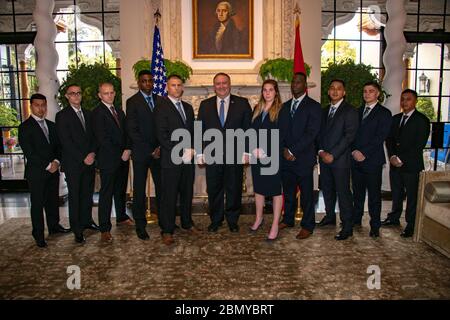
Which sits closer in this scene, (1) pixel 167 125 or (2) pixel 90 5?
(1) pixel 167 125

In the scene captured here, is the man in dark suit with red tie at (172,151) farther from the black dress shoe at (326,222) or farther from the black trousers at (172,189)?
the black dress shoe at (326,222)

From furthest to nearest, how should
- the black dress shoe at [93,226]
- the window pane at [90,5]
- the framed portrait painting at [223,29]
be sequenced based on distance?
the window pane at [90,5]
the framed portrait painting at [223,29]
the black dress shoe at [93,226]

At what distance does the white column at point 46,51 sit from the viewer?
655 cm

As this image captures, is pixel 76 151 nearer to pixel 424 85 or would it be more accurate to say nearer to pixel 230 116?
pixel 230 116

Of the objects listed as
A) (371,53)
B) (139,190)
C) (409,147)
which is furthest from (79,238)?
(371,53)

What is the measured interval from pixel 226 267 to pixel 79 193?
1.74 metres

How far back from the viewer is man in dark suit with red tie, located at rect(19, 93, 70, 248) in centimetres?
406

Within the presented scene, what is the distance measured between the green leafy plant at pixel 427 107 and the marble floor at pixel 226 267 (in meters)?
5.96

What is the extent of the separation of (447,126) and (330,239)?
5590 mm

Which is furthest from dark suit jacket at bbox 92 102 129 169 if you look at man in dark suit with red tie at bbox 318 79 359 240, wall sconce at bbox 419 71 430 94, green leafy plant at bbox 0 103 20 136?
wall sconce at bbox 419 71 430 94

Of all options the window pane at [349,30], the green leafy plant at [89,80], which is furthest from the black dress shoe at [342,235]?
the window pane at [349,30]

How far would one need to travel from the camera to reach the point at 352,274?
3420 mm

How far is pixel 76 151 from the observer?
162 inches
